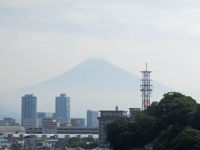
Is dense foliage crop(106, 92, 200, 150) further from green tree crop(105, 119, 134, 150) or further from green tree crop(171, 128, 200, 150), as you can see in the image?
green tree crop(171, 128, 200, 150)

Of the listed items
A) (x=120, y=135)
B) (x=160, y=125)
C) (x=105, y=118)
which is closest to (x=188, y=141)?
(x=160, y=125)

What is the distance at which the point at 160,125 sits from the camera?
63.0 m

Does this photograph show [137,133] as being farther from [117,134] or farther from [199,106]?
[199,106]

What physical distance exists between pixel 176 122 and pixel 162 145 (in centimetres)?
860

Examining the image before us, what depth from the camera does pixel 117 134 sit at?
71.0 m

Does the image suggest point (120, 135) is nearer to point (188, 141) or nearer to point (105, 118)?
point (188, 141)

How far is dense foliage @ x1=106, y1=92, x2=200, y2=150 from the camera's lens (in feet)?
183

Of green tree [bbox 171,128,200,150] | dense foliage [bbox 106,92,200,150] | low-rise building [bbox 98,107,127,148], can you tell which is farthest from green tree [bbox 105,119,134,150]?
low-rise building [bbox 98,107,127,148]

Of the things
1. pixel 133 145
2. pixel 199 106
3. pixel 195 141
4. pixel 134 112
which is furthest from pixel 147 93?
pixel 195 141

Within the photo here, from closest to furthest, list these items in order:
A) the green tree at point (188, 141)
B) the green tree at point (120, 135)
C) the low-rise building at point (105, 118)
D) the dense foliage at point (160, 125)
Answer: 1. the green tree at point (188, 141)
2. the dense foliage at point (160, 125)
3. the green tree at point (120, 135)
4. the low-rise building at point (105, 118)

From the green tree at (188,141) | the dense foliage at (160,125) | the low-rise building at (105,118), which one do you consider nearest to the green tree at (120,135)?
the dense foliage at (160,125)

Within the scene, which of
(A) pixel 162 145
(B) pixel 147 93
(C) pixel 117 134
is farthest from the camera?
(B) pixel 147 93

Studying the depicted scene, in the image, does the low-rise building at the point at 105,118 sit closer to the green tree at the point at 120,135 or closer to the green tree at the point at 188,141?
the green tree at the point at 120,135

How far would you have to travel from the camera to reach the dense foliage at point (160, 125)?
183 ft
